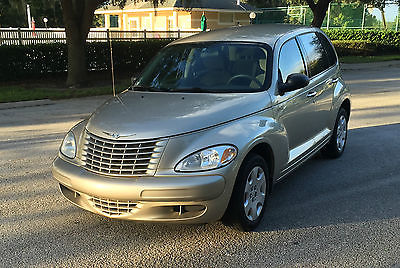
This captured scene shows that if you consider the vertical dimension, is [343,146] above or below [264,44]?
below

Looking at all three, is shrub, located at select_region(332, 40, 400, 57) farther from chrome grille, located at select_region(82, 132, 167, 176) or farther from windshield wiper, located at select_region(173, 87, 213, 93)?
chrome grille, located at select_region(82, 132, 167, 176)

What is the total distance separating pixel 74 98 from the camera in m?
12.5

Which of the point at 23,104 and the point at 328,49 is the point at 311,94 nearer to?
the point at 328,49

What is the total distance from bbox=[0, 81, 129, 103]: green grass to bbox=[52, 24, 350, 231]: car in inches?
308

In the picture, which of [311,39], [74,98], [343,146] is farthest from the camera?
[74,98]

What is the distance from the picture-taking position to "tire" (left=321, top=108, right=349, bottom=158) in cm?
610

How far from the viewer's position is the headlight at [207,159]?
345 cm

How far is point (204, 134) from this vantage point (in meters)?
3.60

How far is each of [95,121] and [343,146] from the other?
3.99 meters

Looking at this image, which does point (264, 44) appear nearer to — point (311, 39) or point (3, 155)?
point (311, 39)

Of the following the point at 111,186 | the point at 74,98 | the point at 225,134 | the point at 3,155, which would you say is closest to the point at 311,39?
the point at 225,134

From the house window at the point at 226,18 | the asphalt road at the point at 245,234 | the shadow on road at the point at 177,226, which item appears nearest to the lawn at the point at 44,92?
the asphalt road at the point at 245,234

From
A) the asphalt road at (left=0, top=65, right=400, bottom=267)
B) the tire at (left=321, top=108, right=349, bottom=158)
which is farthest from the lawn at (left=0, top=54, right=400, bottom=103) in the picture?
the tire at (left=321, top=108, right=349, bottom=158)

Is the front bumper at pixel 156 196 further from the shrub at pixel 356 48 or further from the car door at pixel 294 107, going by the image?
the shrub at pixel 356 48
